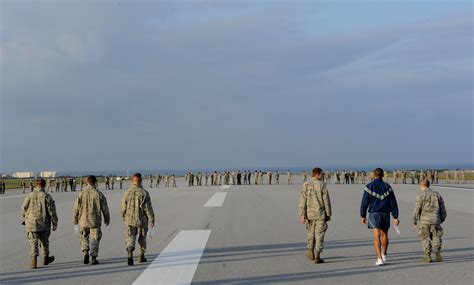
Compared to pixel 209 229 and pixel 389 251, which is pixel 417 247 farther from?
pixel 209 229

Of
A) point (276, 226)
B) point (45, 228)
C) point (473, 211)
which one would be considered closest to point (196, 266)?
point (45, 228)

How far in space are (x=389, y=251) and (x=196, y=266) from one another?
169 inches

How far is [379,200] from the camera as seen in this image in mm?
9375

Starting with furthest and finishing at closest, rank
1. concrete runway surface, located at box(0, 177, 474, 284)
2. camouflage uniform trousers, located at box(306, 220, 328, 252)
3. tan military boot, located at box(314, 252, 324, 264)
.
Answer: camouflage uniform trousers, located at box(306, 220, 328, 252)
tan military boot, located at box(314, 252, 324, 264)
concrete runway surface, located at box(0, 177, 474, 284)

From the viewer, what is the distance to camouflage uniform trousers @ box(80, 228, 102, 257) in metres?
9.45

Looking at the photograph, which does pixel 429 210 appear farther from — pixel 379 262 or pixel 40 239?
pixel 40 239

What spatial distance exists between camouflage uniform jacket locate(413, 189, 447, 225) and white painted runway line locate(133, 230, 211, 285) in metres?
4.48

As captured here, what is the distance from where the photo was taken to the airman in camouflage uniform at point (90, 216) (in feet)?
31.3

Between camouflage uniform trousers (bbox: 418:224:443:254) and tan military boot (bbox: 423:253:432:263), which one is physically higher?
camouflage uniform trousers (bbox: 418:224:443:254)

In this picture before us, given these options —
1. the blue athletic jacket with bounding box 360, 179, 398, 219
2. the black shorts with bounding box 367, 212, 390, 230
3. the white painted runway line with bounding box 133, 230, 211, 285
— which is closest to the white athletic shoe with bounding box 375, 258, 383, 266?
the black shorts with bounding box 367, 212, 390, 230

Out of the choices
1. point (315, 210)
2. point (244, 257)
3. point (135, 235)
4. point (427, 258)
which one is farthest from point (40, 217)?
point (427, 258)

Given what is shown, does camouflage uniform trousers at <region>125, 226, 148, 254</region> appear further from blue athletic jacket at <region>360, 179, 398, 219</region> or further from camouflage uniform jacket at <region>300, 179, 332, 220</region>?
blue athletic jacket at <region>360, 179, 398, 219</region>

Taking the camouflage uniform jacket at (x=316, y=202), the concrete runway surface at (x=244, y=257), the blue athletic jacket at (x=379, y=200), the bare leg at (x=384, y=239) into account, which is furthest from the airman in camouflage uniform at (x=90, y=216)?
the bare leg at (x=384, y=239)

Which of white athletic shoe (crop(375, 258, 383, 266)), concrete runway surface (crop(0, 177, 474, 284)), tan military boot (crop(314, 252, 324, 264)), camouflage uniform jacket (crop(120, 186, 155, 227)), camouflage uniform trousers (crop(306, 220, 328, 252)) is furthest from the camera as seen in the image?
camouflage uniform jacket (crop(120, 186, 155, 227))
